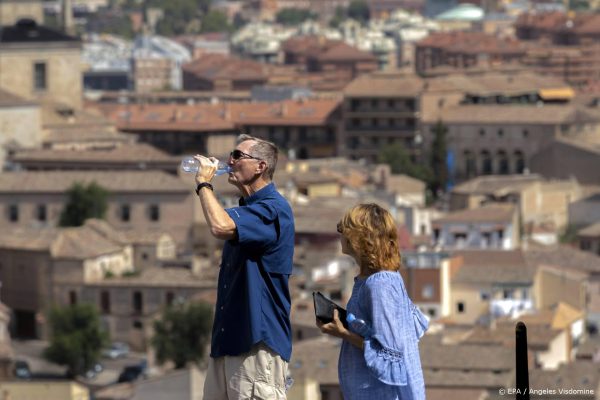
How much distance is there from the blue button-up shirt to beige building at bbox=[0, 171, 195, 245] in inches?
1188

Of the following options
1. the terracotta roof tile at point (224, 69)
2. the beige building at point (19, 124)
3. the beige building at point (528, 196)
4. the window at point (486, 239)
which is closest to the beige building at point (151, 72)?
the terracotta roof tile at point (224, 69)

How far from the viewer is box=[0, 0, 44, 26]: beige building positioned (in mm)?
51688

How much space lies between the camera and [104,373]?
28.4 m

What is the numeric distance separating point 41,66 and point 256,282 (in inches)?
1678

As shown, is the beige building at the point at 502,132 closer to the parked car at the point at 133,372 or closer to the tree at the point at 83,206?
the tree at the point at 83,206

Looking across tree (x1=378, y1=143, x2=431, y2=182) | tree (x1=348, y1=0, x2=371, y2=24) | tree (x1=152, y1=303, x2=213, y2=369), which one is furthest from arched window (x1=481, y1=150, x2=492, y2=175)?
tree (x1=348, y1=0, x2=371, y2=24)

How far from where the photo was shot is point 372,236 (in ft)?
17.3

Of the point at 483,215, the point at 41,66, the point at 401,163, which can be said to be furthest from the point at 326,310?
the point at 401,163

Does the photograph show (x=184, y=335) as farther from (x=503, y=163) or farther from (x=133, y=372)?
(x=503, y=163)

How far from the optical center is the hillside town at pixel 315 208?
990 inches

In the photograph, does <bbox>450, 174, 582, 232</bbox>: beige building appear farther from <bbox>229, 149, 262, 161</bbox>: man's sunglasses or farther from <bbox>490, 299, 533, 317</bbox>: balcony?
<bbox>229, 149, 262, 161</bbox>: man's sunglasses

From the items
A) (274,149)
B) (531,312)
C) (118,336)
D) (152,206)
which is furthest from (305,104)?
(274,149)

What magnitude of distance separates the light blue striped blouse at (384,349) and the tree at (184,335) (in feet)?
73.3

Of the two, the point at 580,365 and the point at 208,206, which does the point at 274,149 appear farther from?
the point at 580,365
